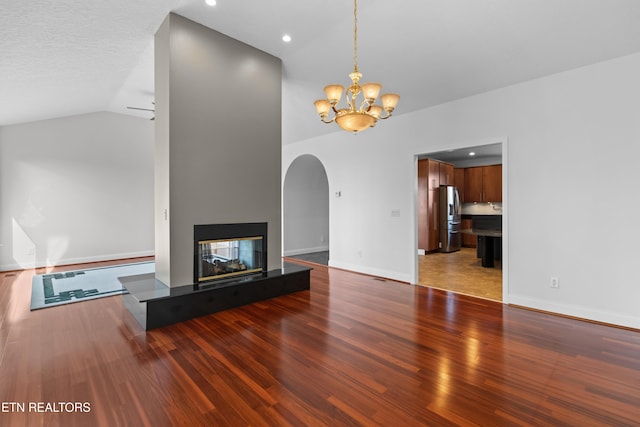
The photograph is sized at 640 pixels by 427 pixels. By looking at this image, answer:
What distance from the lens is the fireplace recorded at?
11.9 ft

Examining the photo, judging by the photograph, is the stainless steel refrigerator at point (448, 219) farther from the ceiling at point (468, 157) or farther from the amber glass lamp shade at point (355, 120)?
the amber glass lamp shade at point (355, 120)

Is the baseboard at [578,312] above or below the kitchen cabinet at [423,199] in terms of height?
below

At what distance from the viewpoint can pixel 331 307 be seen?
3773 millimetres

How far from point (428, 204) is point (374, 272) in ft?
10.7

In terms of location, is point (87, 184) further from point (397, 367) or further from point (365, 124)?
point (397, 367)

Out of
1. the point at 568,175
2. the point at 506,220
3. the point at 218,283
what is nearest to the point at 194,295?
the point at 218,283

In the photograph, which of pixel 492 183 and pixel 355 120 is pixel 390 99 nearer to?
pixel 355 120

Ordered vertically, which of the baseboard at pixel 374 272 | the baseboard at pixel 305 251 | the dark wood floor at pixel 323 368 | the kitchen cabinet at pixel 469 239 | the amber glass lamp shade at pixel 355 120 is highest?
the amber glass lamp shade at pixel 355 120

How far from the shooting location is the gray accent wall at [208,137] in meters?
3.39

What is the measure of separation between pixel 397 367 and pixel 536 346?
139 centimetres

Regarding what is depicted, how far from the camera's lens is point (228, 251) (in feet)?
12.8

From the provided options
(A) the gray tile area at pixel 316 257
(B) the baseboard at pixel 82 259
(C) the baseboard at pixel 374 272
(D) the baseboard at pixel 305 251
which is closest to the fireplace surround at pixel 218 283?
(C) the baseboard at pixel 374 272

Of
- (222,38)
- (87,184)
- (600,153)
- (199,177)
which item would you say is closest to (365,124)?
(199,177)

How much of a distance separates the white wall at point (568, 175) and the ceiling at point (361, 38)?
239 mm
